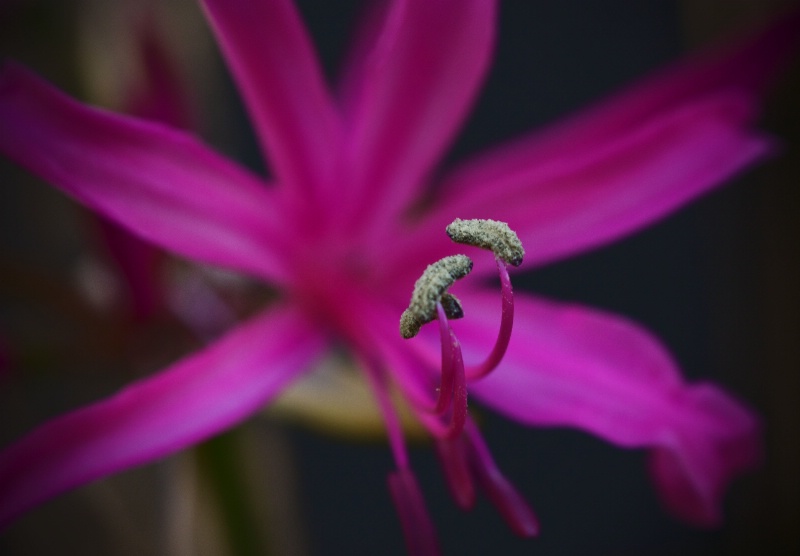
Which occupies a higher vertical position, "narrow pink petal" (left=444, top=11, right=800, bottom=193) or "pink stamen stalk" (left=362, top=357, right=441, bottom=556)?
"narrow pink petal" (left=444, top=11, right=800, bottom=193)

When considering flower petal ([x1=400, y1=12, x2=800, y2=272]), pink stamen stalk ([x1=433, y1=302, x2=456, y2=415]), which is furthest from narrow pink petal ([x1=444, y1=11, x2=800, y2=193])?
pink stamen stalk ([x1=433, y1=302, x2=456, y2=415])

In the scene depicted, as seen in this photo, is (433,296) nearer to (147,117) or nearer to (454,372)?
(454,372)

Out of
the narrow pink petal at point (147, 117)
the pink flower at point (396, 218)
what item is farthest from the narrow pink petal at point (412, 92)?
the narrow pink petal at point (147, 117)

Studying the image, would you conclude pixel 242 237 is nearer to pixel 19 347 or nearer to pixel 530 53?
pixel 19 347

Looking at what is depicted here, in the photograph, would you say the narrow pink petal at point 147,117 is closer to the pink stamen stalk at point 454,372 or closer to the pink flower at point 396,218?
the pink flower at point 396,218

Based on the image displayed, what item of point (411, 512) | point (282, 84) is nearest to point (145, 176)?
point (282, 84)

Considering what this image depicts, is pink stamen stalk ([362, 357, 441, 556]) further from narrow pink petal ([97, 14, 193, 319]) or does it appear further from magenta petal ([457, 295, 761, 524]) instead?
narrow pink petal ([97, 14, 193, 319])
